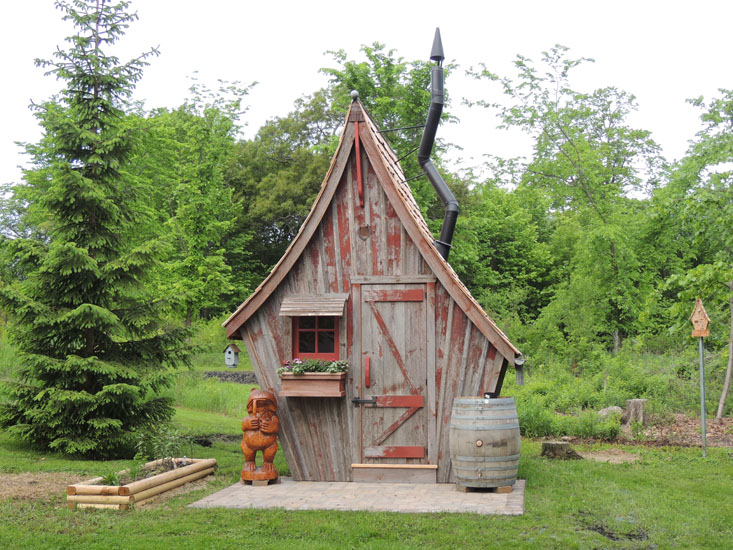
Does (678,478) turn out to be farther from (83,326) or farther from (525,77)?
(525,77)

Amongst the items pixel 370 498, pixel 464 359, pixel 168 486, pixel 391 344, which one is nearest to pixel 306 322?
pixel 391 344

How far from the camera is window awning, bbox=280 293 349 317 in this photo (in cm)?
937

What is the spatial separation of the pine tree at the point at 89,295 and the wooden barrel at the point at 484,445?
5143mm

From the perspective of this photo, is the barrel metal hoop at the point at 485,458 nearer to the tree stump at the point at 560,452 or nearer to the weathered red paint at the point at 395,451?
the weathered red paint at the point at 395,451

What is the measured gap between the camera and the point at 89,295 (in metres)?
11.8

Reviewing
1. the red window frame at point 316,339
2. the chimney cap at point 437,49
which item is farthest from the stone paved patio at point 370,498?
the chimney cap at point 437,49

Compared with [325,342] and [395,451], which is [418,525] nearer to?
[395,451]

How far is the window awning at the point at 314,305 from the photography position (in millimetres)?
9367

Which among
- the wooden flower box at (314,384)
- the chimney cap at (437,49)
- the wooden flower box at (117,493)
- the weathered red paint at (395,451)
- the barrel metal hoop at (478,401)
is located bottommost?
the wooden flower box at (117,493)

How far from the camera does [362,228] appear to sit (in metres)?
9.73

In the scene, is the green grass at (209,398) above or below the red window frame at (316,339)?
below

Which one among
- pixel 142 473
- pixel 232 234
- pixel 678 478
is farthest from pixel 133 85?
pixel 232 234

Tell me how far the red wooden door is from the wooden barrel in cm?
78

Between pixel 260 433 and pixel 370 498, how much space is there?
1.65m
